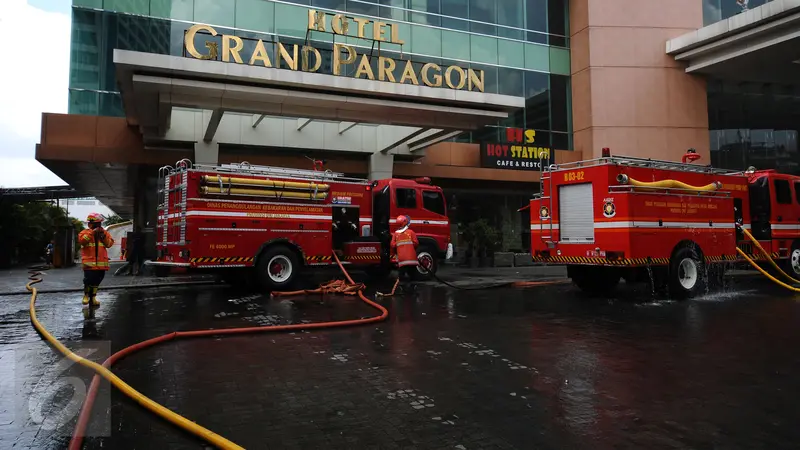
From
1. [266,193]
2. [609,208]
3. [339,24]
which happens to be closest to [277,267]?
[266,193]

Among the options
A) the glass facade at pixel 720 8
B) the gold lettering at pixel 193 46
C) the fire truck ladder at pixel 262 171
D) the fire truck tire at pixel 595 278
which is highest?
the glass facade at pixel 720 8

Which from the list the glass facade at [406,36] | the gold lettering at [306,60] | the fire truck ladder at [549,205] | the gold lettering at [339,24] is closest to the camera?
the fire truck ladder at [549,205]

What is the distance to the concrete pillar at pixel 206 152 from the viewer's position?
17188 millimetres

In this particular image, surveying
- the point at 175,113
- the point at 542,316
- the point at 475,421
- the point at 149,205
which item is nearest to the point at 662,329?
the point at 542,316

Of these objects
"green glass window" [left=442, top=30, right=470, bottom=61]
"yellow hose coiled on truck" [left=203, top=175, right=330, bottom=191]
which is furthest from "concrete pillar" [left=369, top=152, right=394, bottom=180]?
"yellow hose coiled on truck" [left=203, top=175, right=330, bottom=191]

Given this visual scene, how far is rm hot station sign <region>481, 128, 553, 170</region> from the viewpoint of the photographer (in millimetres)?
21734

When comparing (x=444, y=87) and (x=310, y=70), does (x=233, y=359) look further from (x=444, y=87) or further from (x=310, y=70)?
(x=444, y=87)

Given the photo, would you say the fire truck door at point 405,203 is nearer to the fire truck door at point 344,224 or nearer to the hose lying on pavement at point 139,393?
the fire truck door at point 344,224

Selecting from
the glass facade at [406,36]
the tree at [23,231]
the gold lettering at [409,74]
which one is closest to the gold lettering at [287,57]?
the glass facade at [406,36]

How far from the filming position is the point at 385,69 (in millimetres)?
15703

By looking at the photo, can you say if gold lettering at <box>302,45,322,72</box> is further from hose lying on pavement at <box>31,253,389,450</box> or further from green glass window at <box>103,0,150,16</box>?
hose lying on pavement at <box>31,253,389,450</box>

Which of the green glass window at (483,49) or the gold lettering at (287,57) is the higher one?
the green glass window at (483,49)

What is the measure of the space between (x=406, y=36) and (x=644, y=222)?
15078 mm

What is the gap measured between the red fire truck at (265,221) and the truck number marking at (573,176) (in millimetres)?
4894
